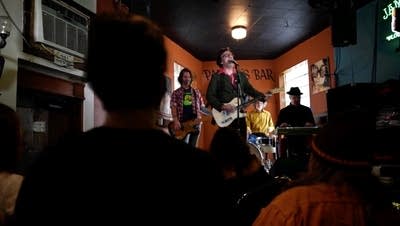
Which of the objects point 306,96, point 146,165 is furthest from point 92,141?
point 306,96

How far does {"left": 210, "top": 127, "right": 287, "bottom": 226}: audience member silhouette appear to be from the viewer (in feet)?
5.60

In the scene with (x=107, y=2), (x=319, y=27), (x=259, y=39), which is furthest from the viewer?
(x=259, y=39)

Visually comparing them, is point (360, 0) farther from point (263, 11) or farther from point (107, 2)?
point (107, 2)

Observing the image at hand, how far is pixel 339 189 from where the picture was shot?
1096 millimetres

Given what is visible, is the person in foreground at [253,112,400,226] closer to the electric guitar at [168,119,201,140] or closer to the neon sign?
the electric guitar at [168,119,201,140]

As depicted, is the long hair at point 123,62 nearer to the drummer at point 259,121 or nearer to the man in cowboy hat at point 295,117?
the man in cowboy hat at point 295,117

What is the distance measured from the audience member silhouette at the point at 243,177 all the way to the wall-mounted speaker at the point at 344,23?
3.34 metres

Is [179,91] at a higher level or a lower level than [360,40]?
lower

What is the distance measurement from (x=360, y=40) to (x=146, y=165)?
6023 mm

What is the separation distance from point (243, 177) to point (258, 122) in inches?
225

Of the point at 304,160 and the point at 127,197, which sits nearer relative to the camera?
the point at 127,197

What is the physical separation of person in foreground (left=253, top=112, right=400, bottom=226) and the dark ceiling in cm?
395

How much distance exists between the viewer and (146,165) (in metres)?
0.68

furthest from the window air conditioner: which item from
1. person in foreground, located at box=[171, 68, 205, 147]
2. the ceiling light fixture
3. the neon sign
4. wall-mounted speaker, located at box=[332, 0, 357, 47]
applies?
the neon sign
